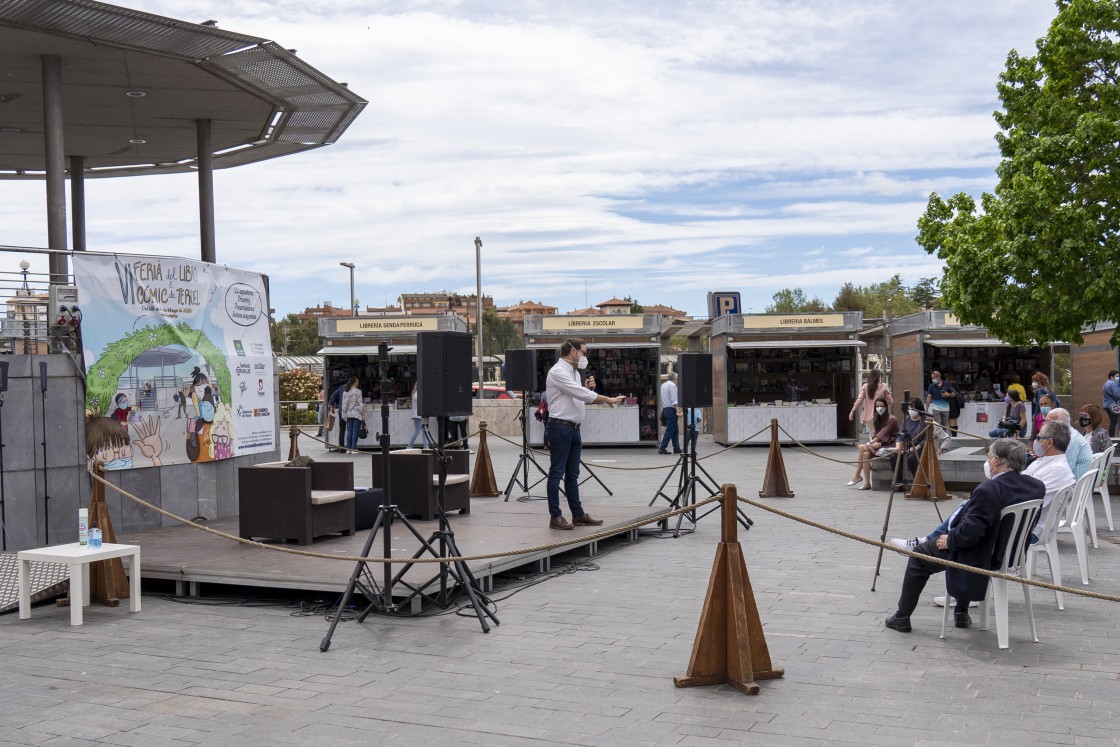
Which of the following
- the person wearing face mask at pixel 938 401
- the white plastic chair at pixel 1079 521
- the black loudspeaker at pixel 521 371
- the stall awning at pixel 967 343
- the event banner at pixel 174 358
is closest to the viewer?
the white plastic chair at pixel 1079 521

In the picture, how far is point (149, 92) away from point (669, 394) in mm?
11233

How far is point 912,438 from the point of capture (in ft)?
46.1

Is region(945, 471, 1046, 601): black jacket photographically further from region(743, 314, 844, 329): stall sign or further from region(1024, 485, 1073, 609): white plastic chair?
region(743, 314, 844, 329): stall sign

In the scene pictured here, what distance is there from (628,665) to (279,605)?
3.04 metres

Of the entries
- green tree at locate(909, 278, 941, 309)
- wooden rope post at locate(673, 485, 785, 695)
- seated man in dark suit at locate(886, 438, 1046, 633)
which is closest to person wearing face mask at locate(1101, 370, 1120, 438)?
seated man in dark suit at locate(886, 438, 1046, 633)

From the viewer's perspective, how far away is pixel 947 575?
6.57 meters

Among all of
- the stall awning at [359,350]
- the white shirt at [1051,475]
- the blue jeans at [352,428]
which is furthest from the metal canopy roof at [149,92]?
the white shirt at [1051,475]

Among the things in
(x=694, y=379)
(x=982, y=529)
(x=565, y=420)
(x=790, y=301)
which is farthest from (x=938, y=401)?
(x=790, y=301)

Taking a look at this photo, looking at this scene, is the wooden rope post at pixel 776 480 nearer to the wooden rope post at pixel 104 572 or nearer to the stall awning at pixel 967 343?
the wooden rope post at pixel 104 572

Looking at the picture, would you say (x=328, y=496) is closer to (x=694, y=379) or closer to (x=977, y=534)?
(x=694, y=379)

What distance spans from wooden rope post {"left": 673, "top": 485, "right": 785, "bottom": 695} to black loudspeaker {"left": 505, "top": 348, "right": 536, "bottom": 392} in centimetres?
887

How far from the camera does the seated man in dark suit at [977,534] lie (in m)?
6.32

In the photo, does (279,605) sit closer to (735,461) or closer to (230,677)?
(230,677)

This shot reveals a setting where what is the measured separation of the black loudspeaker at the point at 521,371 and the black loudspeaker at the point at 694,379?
9.67 ft
